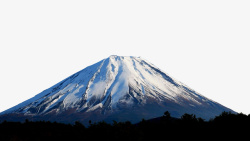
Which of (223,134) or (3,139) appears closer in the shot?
(3,139)

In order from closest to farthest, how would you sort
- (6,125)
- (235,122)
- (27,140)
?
(27,140) → (235,122) → (6,125)

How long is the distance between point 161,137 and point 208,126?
563 inches

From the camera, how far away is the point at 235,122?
3489 inches

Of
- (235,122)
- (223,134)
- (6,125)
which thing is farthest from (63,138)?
(235,122)

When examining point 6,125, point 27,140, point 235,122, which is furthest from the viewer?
point 6,125

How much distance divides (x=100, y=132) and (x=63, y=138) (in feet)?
39.8

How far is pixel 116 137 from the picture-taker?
7750cm

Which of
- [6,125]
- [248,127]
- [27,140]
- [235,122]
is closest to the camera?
[27,140]

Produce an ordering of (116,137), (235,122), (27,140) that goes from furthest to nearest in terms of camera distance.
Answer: (235,122)
(116,137)
(27,140)

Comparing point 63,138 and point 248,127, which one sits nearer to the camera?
point 63,138

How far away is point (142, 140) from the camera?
8112 cm

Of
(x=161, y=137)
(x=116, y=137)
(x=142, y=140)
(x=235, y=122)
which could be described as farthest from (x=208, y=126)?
(x=116, y=137)

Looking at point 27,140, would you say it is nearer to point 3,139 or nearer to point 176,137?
point 3,139

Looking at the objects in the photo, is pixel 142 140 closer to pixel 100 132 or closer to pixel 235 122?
pixel 100 132
